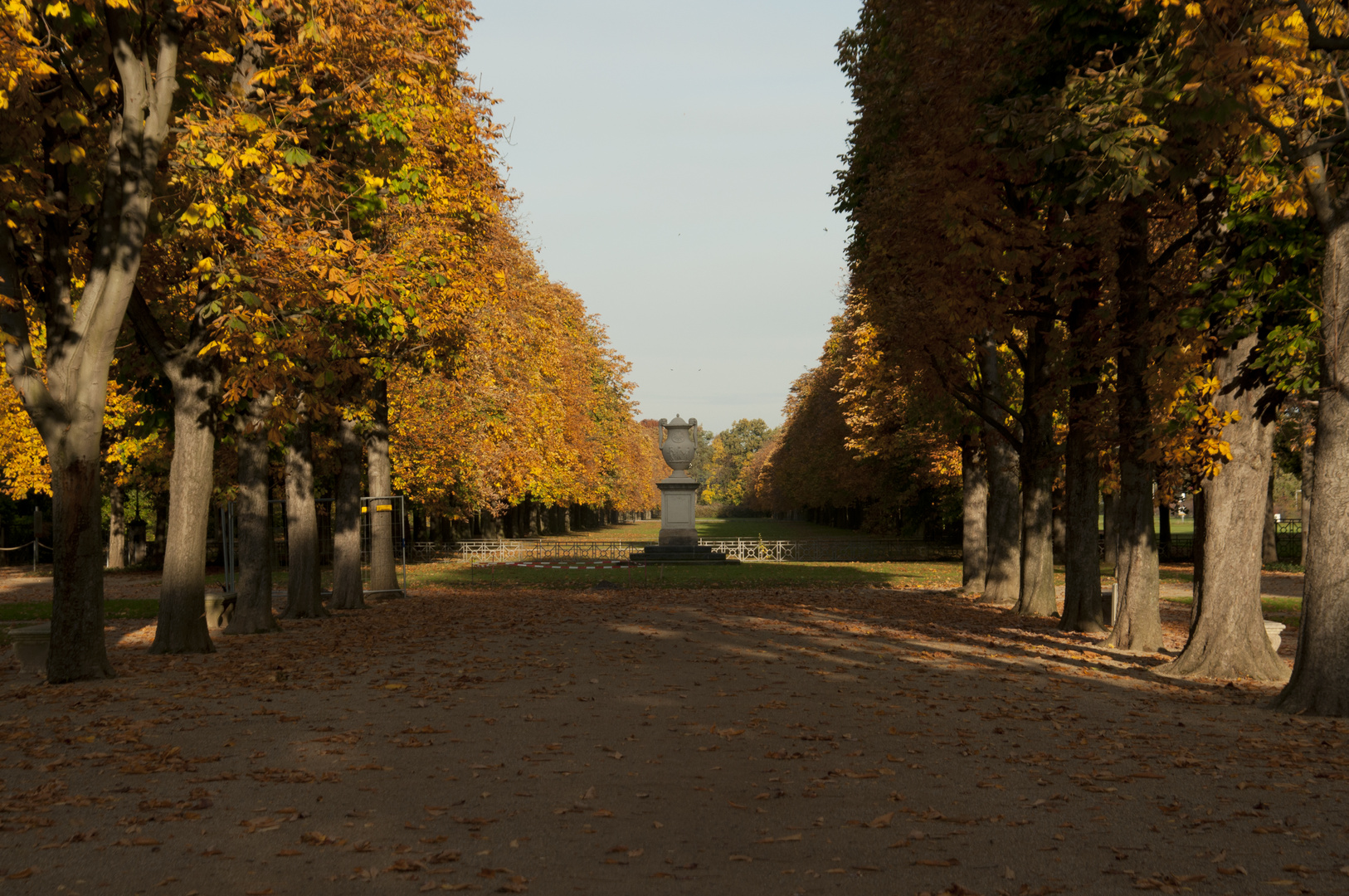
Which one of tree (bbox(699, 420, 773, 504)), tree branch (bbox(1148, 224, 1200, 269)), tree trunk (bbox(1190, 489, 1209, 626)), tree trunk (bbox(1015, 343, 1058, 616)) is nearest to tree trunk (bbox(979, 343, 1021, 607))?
tree trunk (bbox(1015, 343, 1058, 616))

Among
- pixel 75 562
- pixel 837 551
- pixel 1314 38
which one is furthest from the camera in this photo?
pixel 837 551

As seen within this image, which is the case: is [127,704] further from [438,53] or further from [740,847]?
[438,53]

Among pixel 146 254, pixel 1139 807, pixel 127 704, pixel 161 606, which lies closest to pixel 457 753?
pixel 127 704

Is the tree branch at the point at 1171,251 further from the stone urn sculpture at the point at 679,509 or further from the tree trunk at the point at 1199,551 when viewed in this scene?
the stone urn sculpture at the point at 679,509

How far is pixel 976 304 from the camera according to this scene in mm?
15172

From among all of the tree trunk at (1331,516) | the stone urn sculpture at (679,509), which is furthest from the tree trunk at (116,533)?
the tree trunk at (1331,516)

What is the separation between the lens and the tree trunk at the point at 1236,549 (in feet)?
37.2

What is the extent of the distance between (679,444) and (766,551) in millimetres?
7770

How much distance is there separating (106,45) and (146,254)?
8.15 feet

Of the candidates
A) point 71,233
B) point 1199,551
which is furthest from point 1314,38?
point 71,233

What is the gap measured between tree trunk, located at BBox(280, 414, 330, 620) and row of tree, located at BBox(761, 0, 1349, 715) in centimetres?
1071

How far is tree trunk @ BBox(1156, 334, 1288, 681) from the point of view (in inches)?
447

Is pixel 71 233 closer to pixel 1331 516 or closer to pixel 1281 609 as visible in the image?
pixel 1331 516

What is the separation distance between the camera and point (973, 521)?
1051 inches
